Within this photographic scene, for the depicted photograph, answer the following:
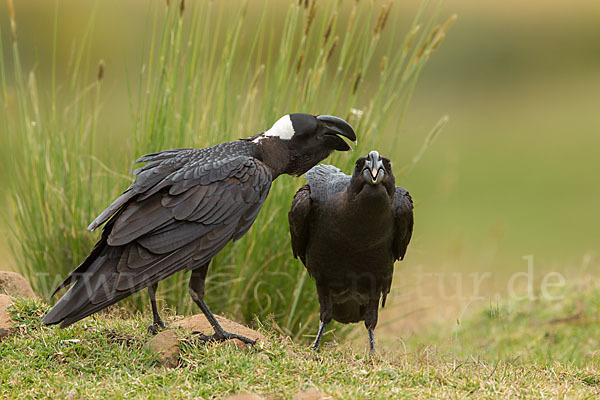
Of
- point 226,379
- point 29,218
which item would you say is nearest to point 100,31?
point 29,218

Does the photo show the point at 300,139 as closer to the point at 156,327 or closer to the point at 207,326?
the point at 207,326

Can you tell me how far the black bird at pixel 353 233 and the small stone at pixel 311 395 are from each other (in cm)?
Answer: 121

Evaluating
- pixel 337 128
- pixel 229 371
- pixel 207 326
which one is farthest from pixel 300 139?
pixel 229 371

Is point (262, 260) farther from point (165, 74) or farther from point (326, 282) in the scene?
point (165, 74)

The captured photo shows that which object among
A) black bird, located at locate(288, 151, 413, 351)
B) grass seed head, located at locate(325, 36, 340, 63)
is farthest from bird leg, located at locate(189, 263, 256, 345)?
grass seed head, located at locate(325, 36, 340, 63)

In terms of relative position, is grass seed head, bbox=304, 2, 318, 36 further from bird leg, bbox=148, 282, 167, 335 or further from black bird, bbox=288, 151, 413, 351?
bird leg, bbox=148, 282, 167, 335

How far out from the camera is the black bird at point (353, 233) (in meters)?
4.26

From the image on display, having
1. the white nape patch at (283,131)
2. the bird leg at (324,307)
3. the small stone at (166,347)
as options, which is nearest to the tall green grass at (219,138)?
the bird leg at (324,307)

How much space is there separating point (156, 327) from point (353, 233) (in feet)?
4.36

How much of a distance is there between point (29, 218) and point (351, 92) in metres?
2.77

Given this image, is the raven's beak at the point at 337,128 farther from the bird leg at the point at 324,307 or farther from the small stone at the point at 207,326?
the small stone at the point at 207,326

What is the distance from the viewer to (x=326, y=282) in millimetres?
4805

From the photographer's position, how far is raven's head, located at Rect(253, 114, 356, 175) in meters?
4.46

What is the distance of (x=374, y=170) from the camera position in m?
4.12
